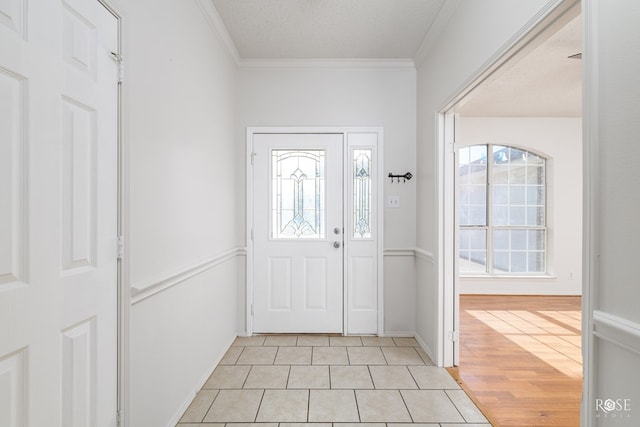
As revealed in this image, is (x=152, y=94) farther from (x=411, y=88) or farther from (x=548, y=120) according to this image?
(x=548, y=120)

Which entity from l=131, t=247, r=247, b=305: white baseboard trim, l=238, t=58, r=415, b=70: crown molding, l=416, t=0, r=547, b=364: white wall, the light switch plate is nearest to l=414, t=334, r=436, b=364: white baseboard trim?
l=416, t=0, r=547, b=364: white wall

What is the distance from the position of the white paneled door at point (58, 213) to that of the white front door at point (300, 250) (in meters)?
2.03

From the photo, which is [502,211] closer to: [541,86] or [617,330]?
[541,86]

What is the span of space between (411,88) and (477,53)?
54.3 inches

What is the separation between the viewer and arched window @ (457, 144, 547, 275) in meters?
5.21

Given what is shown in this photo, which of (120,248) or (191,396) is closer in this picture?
(120,248)

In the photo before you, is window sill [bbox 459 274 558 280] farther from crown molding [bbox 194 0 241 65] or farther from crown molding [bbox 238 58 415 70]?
crown molding [bbox 194 0 241 65]

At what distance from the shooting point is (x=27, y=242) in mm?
989

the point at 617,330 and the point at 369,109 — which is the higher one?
the point at 369,109

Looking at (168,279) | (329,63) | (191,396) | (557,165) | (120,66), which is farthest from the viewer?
(557,165)

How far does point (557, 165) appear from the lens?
5.10 m

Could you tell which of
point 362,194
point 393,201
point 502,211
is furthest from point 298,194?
point 502,211

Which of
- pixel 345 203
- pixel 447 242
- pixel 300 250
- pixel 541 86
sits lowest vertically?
pixel 300 250

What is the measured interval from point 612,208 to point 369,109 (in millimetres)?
2574
